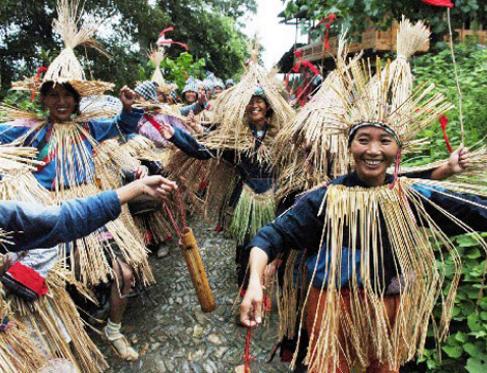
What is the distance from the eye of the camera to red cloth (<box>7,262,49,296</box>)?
1993 millimetres

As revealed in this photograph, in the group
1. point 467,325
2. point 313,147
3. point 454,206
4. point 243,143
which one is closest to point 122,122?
point 243,143

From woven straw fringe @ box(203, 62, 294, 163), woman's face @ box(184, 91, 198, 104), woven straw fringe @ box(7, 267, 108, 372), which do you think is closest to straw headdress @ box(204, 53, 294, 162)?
woven straw fringe @ box(203, 62, 294, 163)

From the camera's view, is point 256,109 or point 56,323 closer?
point 56,323

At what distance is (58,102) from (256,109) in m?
1.34

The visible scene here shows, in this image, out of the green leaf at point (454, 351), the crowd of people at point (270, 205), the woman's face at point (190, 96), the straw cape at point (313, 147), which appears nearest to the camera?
the crowd of people at point (270, 205)

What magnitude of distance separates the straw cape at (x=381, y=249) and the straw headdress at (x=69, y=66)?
69.9 inches

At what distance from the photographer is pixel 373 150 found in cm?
166

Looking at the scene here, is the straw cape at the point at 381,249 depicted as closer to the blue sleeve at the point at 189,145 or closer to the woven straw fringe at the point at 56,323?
the woven straw fringe at the point at 56,323

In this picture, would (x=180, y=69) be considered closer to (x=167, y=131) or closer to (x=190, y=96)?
(x=190, y=96)

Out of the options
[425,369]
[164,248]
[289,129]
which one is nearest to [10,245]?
[289,129]

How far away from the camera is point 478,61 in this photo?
13.4 feet

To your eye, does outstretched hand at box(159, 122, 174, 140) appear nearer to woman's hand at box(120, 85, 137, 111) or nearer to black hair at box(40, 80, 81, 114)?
woman's hand at box(120, 85, 137, 111)

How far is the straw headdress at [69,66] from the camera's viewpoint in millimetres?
2689

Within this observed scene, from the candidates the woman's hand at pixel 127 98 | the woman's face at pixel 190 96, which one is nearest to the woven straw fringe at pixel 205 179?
the woman's hand at pixel 127 98
